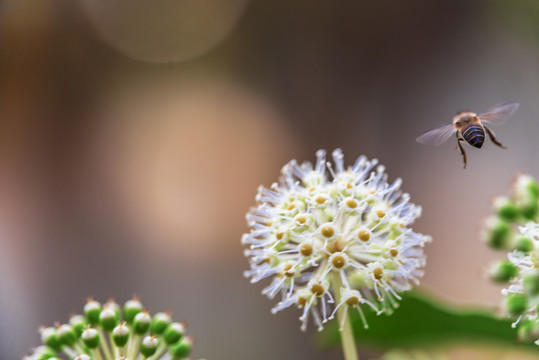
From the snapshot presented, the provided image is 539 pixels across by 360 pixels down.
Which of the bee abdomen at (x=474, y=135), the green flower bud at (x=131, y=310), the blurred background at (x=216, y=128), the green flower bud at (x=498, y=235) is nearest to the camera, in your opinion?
the green flower bud at (x=498, y=235)

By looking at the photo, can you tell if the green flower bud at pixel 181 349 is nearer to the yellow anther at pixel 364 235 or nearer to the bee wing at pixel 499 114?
the yellow anther at pixel 364 235

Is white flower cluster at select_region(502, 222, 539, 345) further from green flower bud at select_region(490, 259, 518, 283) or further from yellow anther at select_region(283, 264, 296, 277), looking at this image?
yellow anther at select_region(283, 264, 296, 277)

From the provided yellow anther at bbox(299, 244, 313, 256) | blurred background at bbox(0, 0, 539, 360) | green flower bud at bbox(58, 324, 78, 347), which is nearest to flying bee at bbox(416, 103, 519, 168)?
yellow anther at bbox(299, 244, 313, 256)

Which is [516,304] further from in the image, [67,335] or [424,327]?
[67,335]

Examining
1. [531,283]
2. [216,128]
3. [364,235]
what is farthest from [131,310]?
[216,128]

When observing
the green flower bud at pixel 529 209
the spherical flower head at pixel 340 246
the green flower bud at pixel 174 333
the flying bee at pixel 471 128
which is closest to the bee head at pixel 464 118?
the flying bee at pixel 471 128

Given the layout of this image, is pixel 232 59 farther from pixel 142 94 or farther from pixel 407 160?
pixel 407 160
